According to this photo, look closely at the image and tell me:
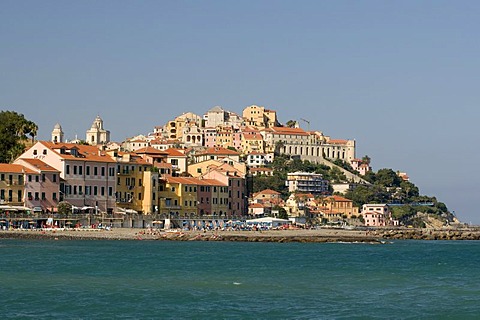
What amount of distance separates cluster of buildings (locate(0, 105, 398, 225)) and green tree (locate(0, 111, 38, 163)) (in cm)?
592

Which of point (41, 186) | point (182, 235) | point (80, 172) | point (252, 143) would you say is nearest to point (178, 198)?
point (80, 172)

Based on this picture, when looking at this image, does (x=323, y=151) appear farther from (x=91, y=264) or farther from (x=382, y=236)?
(x=91, y=264)

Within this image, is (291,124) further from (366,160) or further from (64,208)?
(64,208)

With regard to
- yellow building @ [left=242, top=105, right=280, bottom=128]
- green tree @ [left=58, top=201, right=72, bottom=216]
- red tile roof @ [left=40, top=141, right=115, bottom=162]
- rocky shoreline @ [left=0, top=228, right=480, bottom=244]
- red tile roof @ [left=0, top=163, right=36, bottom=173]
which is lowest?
rocky shoreline @ [left=0, top=228, right=480, bottom=244]

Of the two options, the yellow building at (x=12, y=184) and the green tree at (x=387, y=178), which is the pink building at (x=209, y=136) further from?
the yellow building at (x=12, y=184)

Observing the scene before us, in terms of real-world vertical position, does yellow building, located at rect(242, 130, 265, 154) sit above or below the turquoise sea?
above

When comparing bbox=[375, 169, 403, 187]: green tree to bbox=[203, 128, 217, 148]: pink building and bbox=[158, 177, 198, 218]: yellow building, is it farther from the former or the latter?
bbox=[158, 177, 198, 218]: yellow building

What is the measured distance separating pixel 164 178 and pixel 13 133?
15.5 meters

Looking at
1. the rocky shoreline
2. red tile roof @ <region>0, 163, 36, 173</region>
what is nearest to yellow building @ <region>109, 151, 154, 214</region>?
the rocky shoreline

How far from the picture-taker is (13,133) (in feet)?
327

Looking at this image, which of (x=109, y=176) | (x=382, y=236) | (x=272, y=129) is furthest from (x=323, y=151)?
(x=109, y=176)

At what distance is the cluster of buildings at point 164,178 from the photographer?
85875 millimetres

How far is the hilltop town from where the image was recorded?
86.4 meters

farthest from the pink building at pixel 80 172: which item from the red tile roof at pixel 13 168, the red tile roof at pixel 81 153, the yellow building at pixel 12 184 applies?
the yellow building at pixel 12 184
